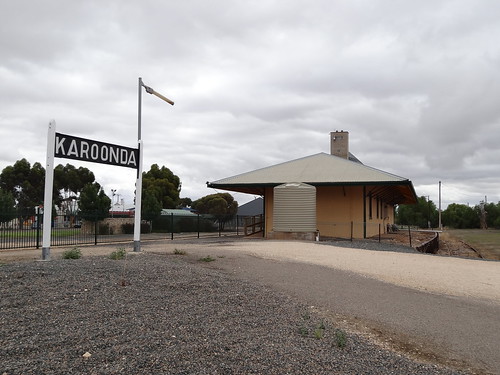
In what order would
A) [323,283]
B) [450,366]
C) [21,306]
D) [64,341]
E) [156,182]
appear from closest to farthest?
[64,341] → [450,366] → [21,306] → [323,283] → [156,182]

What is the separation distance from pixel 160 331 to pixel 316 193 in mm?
24320

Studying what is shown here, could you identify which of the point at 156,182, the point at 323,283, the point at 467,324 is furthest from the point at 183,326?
the point at 156,182

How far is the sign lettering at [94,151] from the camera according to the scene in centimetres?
1141

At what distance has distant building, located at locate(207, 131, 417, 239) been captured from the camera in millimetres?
25266

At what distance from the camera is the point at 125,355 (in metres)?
4.77

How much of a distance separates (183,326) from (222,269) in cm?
570

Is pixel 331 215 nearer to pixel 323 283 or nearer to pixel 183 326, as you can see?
pixel 323 283

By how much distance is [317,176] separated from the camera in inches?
1126

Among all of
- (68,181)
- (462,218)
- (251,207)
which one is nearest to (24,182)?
(68,181)

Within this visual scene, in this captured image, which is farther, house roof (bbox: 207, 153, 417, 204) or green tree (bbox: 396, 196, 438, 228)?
green tree (bbox: 396, 196, 438, 228)

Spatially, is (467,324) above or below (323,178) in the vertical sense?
below

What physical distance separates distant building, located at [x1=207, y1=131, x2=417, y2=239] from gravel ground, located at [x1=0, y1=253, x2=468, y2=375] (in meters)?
17.0

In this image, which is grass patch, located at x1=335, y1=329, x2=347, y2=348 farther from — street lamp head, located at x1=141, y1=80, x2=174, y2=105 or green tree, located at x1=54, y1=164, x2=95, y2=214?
green tree, located at x1=54, y1=164, x2=95, y2=214

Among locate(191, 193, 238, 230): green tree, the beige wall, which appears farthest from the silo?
locate(191, 193, 238, 230): green tree
